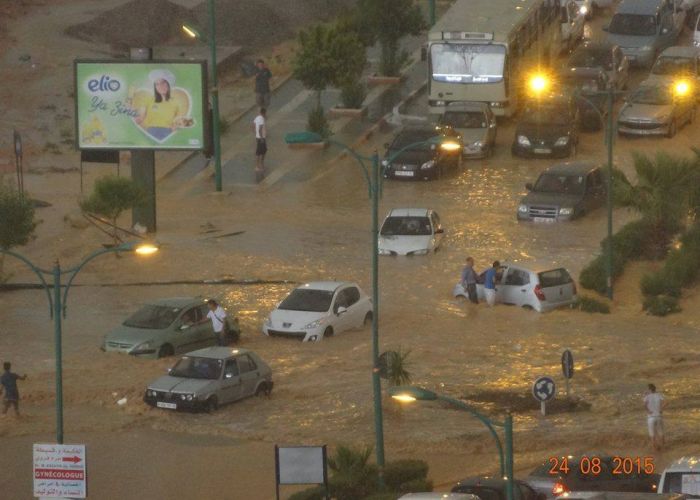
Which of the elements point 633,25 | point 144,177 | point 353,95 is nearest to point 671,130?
point 633,25

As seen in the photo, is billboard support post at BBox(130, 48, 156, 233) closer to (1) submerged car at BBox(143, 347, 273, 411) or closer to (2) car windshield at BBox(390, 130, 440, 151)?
(2) car windshield at BBox(390, 130, 440, 151)

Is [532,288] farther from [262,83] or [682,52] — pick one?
[682,52]

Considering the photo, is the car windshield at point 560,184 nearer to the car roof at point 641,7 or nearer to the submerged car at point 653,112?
the submerged car at point 653,112

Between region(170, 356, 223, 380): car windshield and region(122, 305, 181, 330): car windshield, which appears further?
region(122, 305, 181, 330): car windshield

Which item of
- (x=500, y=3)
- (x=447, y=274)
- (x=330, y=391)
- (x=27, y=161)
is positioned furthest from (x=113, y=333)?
(x=500, y=3)

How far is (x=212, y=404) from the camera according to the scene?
3200 centimetres

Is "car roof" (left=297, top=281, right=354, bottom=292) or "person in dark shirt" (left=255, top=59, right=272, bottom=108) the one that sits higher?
"person in dark shirt" (left=255, top=59, right=272, bottom=108)

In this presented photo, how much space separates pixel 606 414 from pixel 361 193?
1955 centimetres

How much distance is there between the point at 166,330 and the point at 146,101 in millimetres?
12385

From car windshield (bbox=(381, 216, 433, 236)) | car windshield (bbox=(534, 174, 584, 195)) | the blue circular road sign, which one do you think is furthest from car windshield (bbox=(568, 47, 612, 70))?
the blue circular road sign

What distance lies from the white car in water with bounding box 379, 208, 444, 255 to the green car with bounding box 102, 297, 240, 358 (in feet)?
25.8

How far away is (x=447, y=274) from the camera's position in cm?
4259

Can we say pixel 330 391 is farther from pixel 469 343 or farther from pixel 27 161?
pixel 27 161

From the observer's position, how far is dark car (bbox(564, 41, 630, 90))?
190 ft
